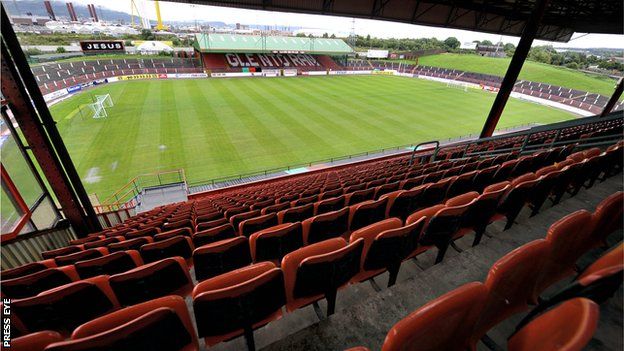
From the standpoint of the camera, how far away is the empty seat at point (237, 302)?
187cm

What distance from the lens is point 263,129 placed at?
70.3 feet

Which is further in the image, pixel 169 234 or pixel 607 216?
pixel 169 234

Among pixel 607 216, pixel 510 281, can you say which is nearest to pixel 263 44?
pixel 607 216

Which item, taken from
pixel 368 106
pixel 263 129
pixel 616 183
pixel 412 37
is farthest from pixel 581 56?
pixel 616 183

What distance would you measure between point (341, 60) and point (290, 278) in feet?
200

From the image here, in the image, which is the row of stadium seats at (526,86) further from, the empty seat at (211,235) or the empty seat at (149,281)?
the empty seat at (149,281)

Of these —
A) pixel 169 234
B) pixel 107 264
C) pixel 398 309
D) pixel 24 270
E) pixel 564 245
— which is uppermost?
pixel 564 245

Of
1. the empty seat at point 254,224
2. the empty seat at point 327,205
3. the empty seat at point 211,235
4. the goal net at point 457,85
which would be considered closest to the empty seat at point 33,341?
the empty seat at point 211,235

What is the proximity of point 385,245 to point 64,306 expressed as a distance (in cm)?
292

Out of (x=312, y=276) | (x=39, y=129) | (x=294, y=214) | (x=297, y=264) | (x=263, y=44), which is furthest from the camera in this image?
(x=263, y=44)

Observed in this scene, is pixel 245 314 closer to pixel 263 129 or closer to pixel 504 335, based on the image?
pixel 504 335

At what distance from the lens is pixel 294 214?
4516mm

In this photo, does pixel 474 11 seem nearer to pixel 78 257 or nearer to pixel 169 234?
pixel 169 234

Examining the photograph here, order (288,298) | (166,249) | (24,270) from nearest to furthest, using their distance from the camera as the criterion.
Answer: (288,298)
(24,270)
(166,249)
